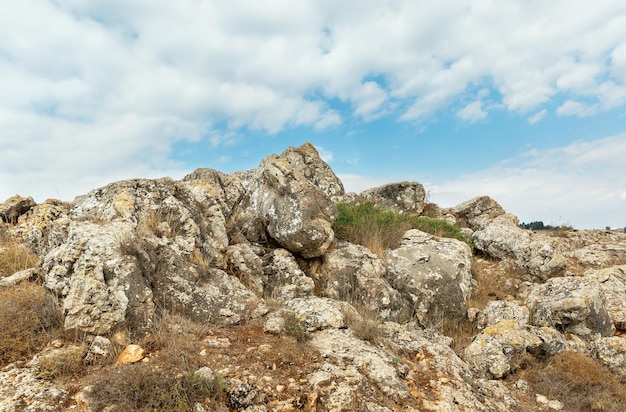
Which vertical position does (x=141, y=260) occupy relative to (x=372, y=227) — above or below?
below

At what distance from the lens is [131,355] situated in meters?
4.26

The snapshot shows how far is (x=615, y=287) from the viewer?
880 centimetres

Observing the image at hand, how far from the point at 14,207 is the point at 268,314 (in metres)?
8.23

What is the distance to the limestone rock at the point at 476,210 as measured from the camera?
16844 mm

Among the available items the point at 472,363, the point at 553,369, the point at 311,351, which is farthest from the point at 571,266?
the point at 311,351

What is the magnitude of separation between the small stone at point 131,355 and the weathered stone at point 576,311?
24.0ft

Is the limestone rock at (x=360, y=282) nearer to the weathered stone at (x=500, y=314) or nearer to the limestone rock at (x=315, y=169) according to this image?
the weathered stone at (x=500, y=314)

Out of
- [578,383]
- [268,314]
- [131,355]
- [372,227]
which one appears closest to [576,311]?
[578,383]

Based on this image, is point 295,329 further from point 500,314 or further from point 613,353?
point 613,353

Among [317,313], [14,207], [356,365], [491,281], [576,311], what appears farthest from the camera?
[491,281]

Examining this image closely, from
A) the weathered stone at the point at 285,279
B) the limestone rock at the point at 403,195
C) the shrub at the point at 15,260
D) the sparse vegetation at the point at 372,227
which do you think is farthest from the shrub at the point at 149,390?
the limestone rock at the point at 403,195

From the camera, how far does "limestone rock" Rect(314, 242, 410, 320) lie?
7.62 m

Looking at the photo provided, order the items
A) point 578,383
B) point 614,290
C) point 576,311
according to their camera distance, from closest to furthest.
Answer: point 578,383, point 576,311, point 614,290

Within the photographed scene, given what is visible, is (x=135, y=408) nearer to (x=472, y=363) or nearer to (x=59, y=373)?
(x=59, y=373)
